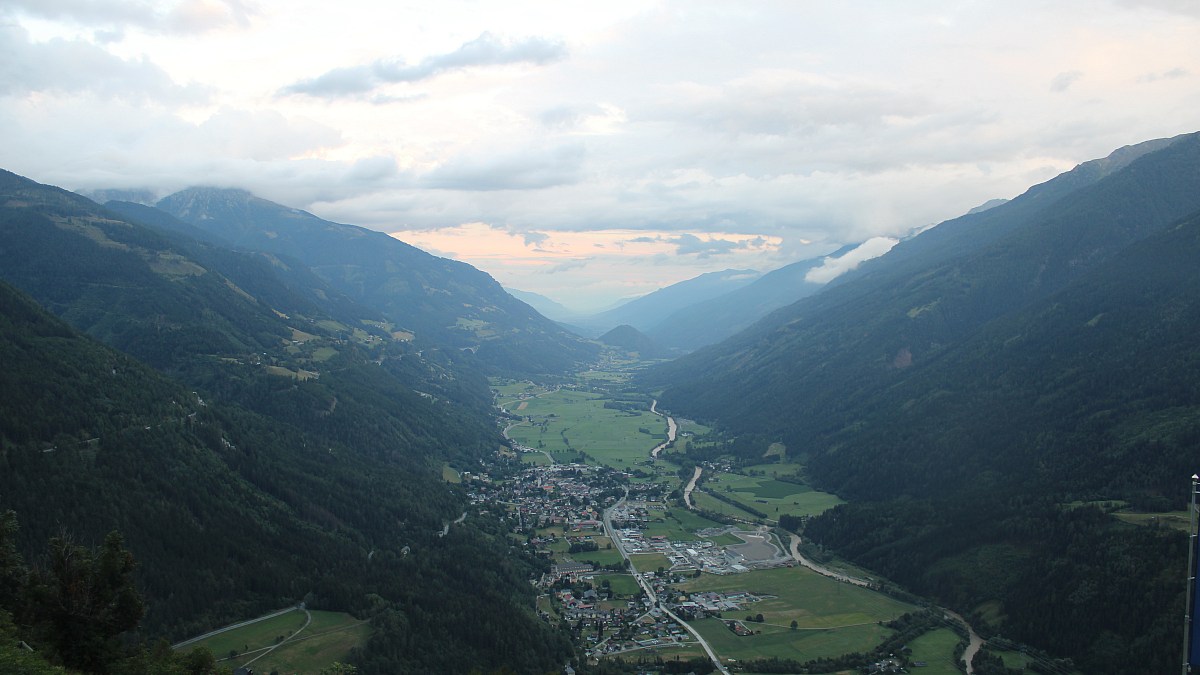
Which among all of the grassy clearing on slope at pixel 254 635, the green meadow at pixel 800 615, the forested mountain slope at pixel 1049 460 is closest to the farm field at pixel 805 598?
the green meadow at pixel 800 615

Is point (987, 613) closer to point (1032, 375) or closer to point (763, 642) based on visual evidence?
point (763, 642)

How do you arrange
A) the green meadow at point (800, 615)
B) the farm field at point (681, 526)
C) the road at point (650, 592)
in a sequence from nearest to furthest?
the road at point (650, 592)
the green meadow at point (800, 615)
the farm field at point (681, 526)

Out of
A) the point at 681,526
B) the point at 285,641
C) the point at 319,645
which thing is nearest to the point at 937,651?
the point at 681,526

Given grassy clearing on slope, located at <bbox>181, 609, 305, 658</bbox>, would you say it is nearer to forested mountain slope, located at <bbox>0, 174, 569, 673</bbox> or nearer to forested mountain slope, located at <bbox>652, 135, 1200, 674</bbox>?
forested mountain slope, located at <bbox>0, 174, 569, 673</bbox>

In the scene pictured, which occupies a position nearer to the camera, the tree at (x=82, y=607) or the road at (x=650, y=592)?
the tree at (x=82, y=607)

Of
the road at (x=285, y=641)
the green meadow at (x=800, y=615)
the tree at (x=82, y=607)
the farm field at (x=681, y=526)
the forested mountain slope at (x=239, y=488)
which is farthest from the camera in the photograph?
the farm field at (x=681, y=526)

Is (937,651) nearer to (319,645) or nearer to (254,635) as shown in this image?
(319,645)

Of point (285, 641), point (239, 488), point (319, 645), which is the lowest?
point (319, 645)

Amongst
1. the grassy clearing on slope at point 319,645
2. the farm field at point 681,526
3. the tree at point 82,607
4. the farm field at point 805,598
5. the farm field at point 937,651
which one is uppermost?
the tree at point 82,607

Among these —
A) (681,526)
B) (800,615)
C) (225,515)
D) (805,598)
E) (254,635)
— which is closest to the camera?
(254,635)

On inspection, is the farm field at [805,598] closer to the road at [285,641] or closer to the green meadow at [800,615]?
the green meadow at [800,615]

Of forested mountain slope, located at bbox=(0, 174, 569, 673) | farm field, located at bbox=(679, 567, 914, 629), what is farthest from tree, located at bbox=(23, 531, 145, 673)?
farm field, located at bbox=(679, 567, 914, 629)

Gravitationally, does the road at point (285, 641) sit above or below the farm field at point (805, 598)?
above

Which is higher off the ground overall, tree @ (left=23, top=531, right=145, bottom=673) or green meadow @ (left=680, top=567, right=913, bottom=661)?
tree @ (left=23, top=531, right=145, bottom=673)
